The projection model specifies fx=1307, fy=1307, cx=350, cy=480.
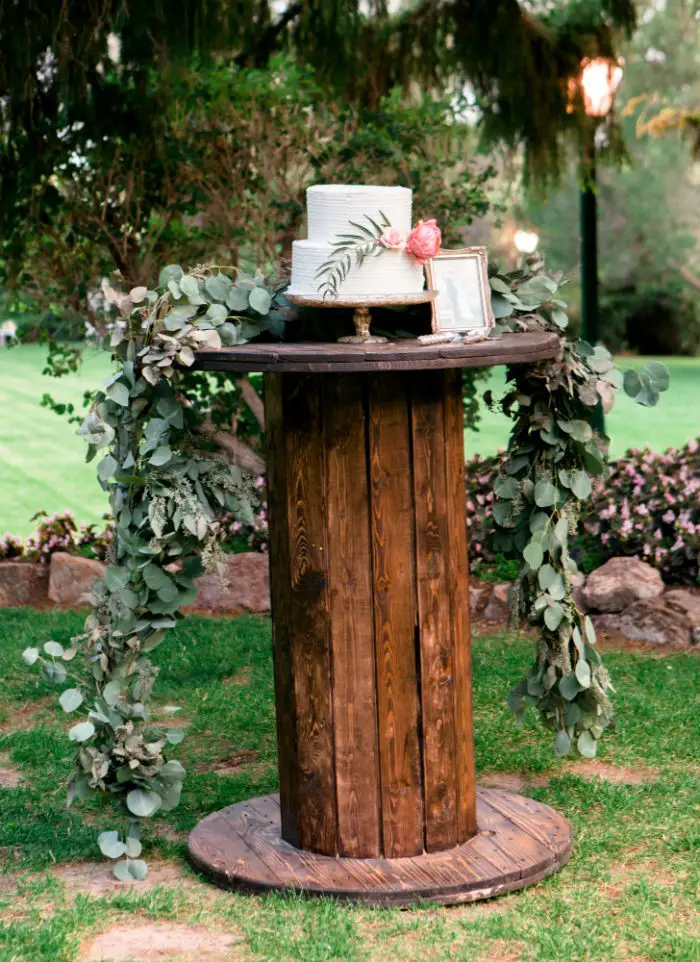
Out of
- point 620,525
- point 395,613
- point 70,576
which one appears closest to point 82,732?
point 395,613

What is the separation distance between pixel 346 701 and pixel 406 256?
1139 millimetres

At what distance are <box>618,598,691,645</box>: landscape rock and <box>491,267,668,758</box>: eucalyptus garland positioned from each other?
200 cm

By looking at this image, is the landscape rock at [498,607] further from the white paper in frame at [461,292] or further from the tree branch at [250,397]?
the white paper in frame at [461,292]

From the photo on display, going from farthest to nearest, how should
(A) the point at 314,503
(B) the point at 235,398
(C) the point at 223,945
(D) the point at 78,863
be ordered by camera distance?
(B) the point at 235,398
(D) the point at 78,863
(A) the point at 314,503
(C) the point at 223,945

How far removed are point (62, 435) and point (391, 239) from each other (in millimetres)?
12486

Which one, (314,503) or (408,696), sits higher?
(314,503)

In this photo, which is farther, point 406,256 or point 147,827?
point 147,827

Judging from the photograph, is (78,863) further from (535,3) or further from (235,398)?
(535,3)

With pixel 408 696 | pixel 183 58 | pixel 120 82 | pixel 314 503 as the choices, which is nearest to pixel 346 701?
pixel 408 696

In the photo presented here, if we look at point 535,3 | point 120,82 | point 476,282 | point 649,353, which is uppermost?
point 535,3

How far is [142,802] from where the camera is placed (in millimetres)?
3422

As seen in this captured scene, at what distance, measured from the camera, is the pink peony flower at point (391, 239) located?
3.15m

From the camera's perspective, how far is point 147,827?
3.86 meters

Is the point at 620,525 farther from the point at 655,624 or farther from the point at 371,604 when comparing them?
the point at 371,604
